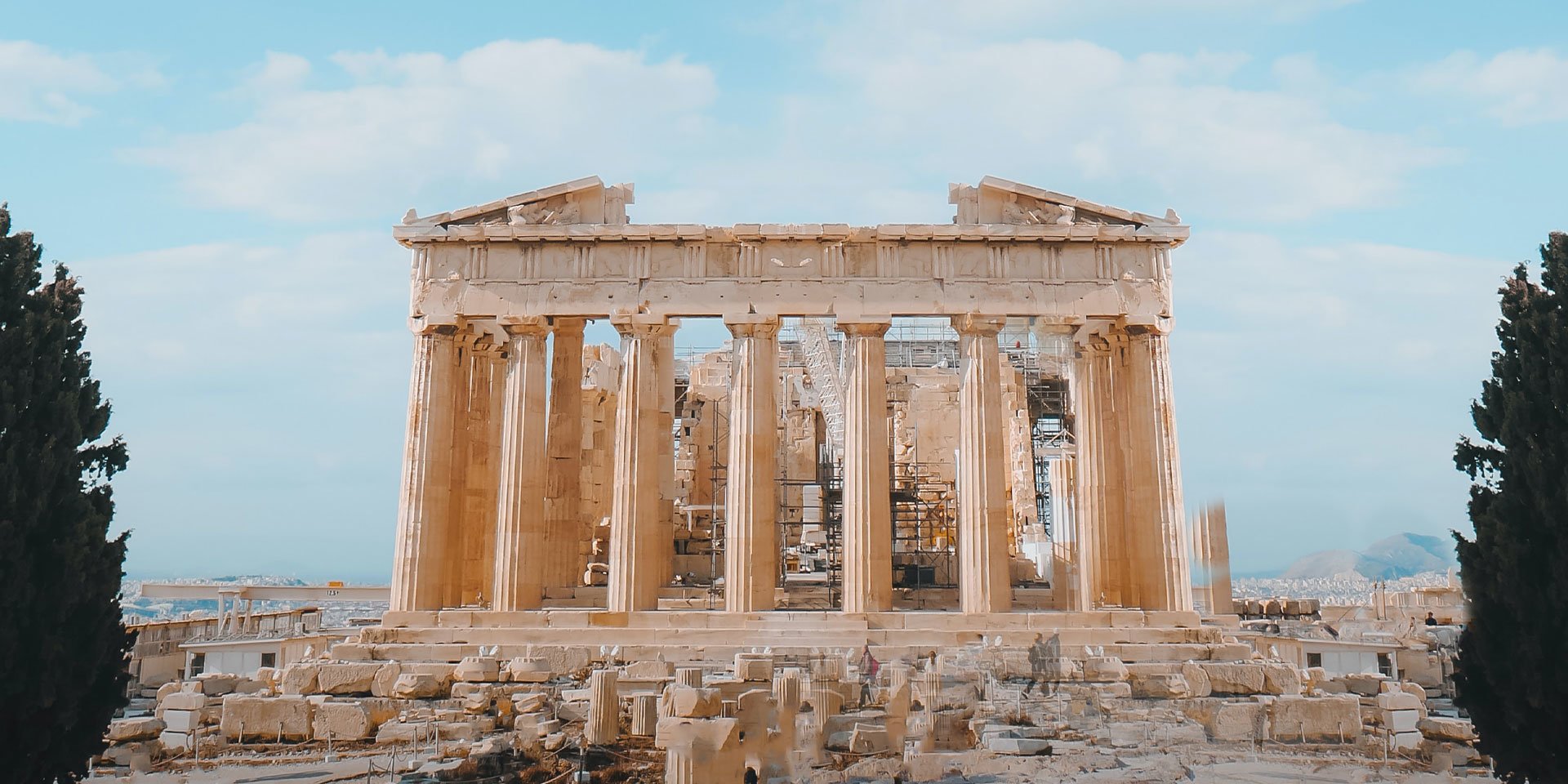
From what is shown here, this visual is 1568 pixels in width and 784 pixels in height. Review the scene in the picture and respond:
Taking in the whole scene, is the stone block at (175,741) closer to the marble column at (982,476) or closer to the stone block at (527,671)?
the stone block at (527,671)

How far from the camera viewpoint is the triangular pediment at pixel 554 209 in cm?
2550

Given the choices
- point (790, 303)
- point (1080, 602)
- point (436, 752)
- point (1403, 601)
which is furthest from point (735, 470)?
point (1403, 601)

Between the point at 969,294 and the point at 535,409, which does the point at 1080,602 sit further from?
the point at 535,409

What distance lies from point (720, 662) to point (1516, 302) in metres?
14.0

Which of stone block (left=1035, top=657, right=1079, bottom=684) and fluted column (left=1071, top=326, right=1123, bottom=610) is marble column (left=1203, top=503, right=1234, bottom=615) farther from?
stone block (left=1035, top=657, right=1079, bottom=684)

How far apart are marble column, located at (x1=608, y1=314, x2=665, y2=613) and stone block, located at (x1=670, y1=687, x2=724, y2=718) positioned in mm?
8186

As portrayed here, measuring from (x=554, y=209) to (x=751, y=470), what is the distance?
23.6ft

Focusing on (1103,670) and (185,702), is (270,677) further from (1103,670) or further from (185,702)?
(1103,670)

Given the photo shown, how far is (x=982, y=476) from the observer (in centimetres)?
2462

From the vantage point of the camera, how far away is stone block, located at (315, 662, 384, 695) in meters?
20.4

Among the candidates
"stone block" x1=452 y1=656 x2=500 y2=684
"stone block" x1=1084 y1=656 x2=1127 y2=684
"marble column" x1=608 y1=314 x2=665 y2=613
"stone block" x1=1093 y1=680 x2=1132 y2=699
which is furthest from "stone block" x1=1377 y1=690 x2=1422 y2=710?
"stone block" x1=452 y1=656 x2=500 y2=684

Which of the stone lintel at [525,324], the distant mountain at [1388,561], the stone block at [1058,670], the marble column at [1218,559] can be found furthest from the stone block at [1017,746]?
the distant mountain at [1388,561]

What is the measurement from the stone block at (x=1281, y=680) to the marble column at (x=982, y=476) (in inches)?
208

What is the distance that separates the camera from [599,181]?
84.3 feet
